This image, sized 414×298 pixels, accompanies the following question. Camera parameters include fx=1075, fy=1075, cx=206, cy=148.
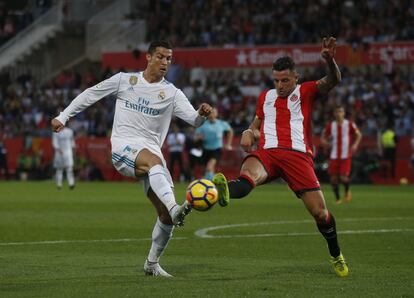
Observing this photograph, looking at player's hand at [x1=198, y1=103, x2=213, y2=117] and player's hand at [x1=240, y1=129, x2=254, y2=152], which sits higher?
player's hand at [x1=198, y1=103, x2=213, y2=117]

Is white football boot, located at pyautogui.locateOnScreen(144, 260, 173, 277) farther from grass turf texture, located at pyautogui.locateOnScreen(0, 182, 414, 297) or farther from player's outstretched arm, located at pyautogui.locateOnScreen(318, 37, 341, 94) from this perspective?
player's outstretched arm, located at pyautogui.locateOnScreen(318, 37, 341, 94)

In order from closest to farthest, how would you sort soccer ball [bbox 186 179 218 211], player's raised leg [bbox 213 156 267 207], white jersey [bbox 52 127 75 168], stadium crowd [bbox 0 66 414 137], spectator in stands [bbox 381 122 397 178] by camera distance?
soccer ball [bbox 186 179 218 211]
player's raised leg [bbox 213 156 267 207]
white jersey [bbox 52 127 75 168]
spectator in stands [bbox 381 122 397 178]
stadium crowd [bbox 0 66 414 137]

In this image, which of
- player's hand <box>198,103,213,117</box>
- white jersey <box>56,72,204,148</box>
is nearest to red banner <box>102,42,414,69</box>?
white jersey <box>56,72,204,148</box>

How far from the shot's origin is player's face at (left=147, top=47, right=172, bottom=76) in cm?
1149

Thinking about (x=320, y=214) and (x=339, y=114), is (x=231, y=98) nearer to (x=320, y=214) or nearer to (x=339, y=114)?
(x=339, y=114)

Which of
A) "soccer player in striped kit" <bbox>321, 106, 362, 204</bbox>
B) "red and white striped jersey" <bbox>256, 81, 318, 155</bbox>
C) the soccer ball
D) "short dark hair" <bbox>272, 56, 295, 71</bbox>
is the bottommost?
"soccer player in striped kit" <bbox>321, 106, 362, 204</bbox>

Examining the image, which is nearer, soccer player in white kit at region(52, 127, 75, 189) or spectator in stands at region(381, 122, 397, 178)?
soccer player in white kit at region(52, 127, 75, 189)

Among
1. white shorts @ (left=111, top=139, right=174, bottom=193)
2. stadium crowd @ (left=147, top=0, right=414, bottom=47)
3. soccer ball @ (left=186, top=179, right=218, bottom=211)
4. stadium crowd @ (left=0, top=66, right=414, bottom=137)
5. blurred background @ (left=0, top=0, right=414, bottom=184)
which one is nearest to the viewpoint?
soccer ball @ (left=186, top=179, right=218, bottom=211)

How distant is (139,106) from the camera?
37.8 feet

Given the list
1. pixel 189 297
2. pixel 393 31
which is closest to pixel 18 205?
pixel 189 297

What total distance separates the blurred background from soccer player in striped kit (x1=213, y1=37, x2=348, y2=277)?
2561 cm

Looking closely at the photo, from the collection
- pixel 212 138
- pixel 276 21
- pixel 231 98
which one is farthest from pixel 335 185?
pixel 276 21

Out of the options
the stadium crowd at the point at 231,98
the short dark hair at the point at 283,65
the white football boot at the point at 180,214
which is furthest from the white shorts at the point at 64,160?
the white football boot at the point at 180,214

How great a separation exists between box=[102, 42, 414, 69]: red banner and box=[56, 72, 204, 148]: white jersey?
3146cm
